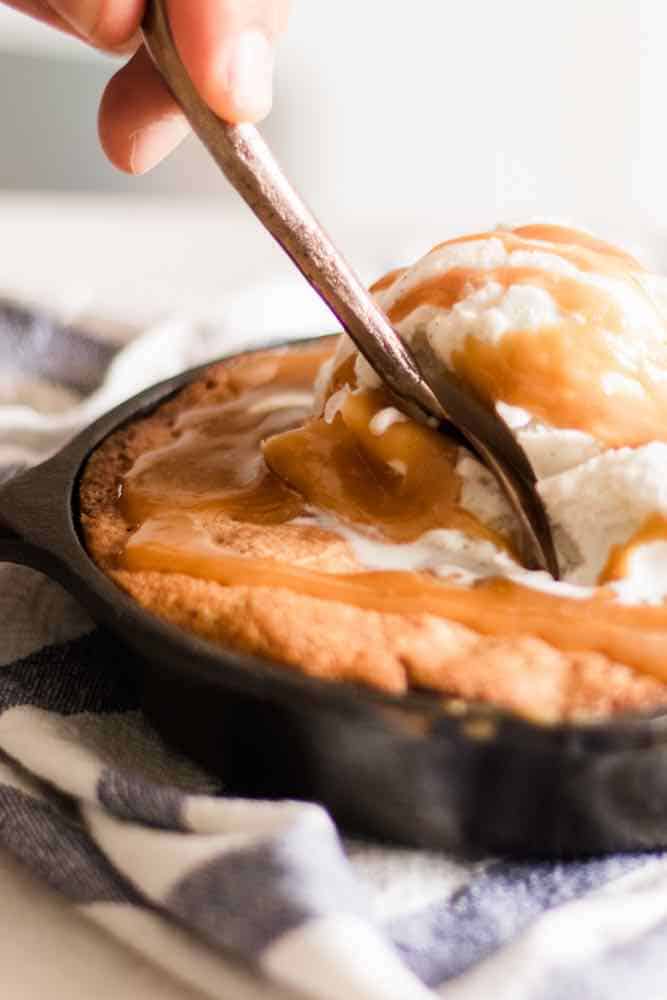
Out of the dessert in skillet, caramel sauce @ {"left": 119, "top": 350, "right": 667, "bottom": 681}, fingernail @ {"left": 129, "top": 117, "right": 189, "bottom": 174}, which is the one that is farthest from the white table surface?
the dessert in skillet

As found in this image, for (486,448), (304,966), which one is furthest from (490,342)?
(304,966)

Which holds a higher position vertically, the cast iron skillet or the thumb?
the thumb

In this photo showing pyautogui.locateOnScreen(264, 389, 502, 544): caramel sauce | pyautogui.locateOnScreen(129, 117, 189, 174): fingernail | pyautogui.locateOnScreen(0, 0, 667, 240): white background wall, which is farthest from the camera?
pyautogui.locateOnScreen(0, 0, 667, 240): white background wall

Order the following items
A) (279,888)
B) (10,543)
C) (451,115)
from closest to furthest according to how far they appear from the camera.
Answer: (279,888), (10,543), (451,115)

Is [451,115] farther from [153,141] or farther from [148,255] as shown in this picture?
[153,141]

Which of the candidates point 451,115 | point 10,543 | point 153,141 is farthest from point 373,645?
point 451,115

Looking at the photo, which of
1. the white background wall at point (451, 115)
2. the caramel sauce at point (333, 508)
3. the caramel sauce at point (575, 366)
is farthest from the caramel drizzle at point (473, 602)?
the white background wall at point (451, 115)

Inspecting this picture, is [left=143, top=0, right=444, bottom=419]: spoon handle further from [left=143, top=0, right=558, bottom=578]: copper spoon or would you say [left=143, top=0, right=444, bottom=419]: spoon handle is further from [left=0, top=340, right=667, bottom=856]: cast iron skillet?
[left=0, top=340, right=667, bottom=856]: cast iron skillet
